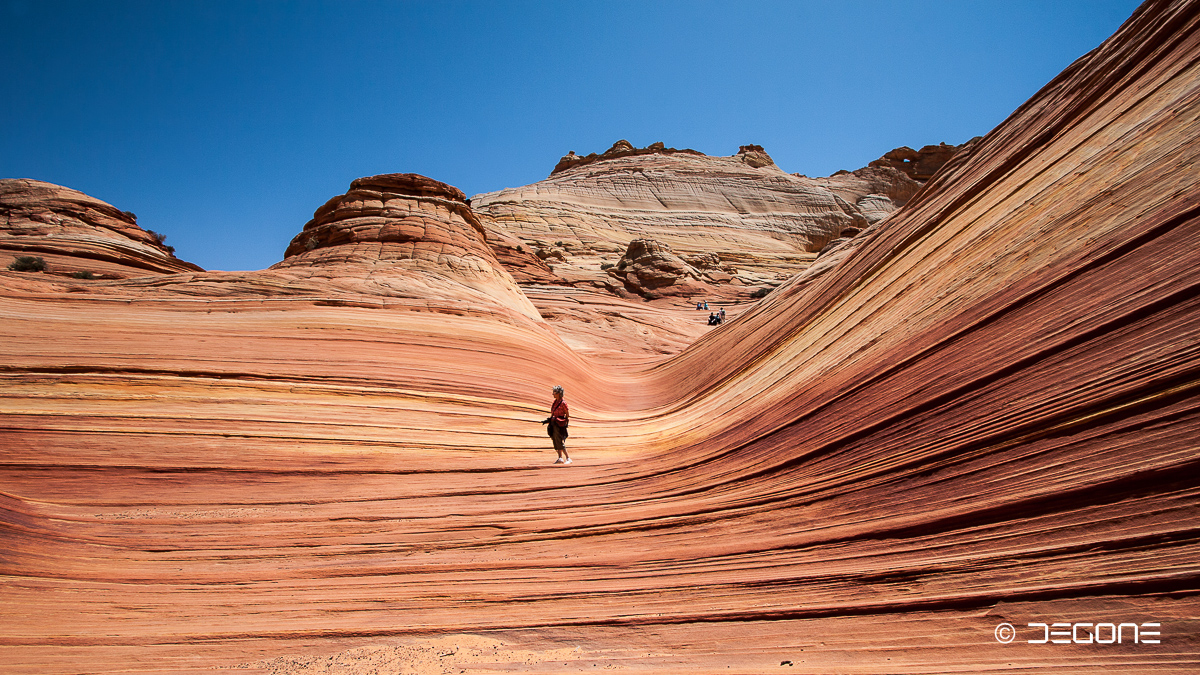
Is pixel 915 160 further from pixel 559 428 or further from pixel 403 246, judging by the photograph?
pixel 559 428

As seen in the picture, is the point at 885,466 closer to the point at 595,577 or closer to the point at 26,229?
the point at 595,577

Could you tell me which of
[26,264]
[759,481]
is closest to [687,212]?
[26,264]

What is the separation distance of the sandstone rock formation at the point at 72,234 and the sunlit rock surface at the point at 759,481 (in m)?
10.3

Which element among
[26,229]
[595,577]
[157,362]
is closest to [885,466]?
[595,577]

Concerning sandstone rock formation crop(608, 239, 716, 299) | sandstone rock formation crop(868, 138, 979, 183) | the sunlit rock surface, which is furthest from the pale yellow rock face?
the sunlit rock surface

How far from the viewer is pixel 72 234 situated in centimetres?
1644

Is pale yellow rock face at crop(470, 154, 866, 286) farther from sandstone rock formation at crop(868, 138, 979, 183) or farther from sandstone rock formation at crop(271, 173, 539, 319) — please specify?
sandstone rock formation at crop(271, 173, 539, 319)

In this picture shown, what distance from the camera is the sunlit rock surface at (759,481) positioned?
239cm

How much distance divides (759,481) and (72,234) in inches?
806

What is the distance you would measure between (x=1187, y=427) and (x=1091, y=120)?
133 inches

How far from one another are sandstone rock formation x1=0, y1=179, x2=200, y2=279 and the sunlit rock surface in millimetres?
10285

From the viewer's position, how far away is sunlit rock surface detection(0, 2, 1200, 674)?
239cm

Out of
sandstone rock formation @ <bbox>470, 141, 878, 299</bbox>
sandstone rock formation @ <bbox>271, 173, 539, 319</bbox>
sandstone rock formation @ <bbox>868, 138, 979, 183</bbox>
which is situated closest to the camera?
sandstone rock formation @ <bbox>271, 173, 539, 319</bbox>

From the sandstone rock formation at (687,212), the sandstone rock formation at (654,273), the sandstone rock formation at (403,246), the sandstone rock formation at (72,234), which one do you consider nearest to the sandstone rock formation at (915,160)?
the sandstone rock formation at (687,212)
